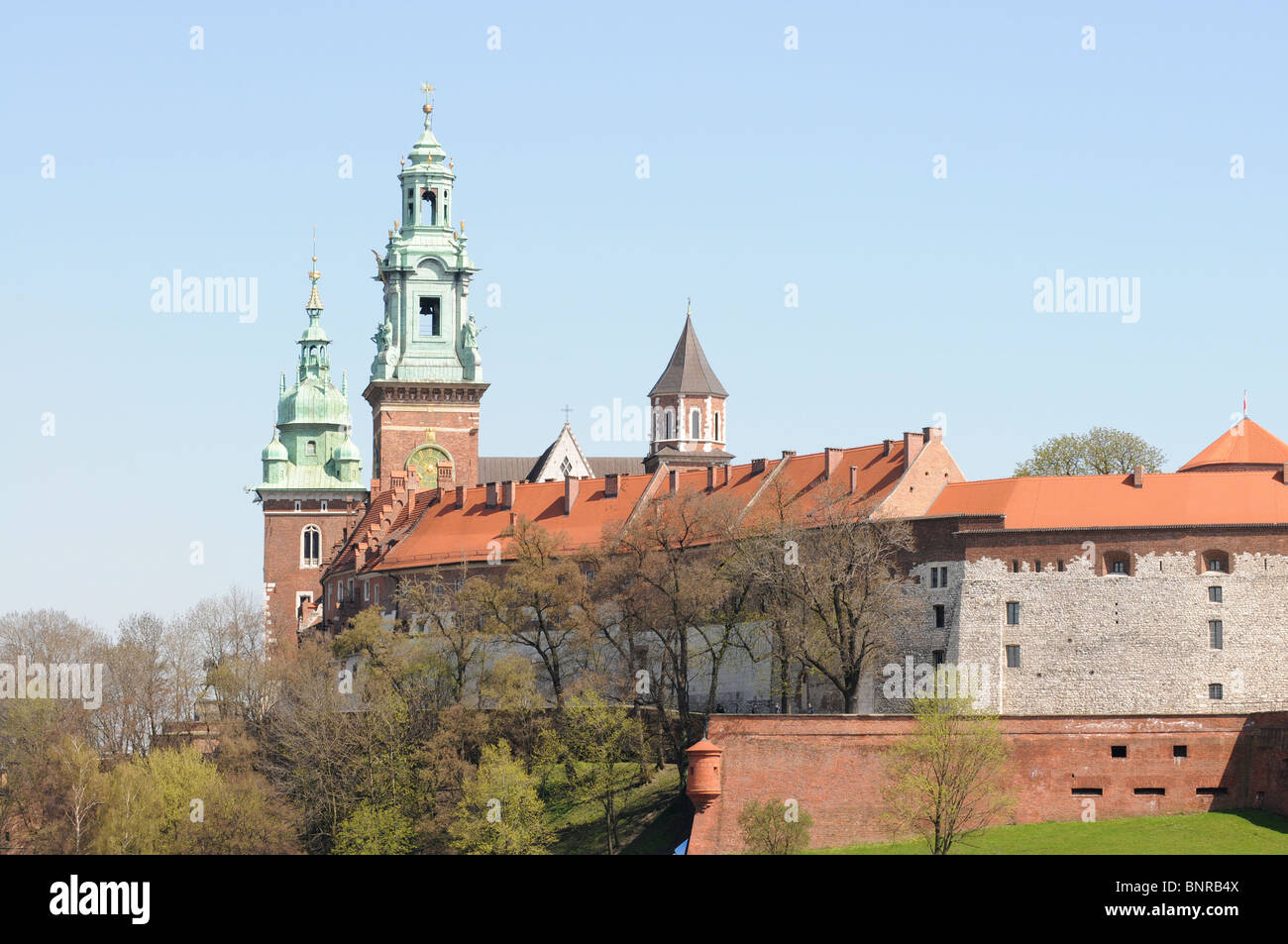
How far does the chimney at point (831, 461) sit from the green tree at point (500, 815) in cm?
1725

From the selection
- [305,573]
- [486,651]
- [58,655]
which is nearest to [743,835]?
[486,651]

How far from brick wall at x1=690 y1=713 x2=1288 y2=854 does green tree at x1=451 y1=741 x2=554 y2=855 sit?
22.5 feet

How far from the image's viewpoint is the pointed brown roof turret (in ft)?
419

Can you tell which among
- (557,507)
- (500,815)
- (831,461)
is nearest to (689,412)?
(557,507)

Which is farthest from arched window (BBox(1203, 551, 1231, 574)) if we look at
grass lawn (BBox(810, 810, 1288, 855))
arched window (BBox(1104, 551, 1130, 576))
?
grass lawn (BBox(810, 810, 1288, 855))

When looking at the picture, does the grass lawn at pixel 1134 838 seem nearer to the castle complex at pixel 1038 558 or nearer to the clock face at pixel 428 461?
the castle complex at pixel 1038 558

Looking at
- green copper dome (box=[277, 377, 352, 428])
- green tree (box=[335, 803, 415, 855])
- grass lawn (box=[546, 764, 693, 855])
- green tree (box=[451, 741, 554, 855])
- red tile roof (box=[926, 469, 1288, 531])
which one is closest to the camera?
green tree (box=[451, 741, 554, 855])

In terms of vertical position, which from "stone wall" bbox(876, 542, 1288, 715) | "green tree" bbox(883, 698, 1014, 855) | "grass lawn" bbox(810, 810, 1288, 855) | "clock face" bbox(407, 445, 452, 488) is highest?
"clock face" bbox(407, 445, 452, 488)

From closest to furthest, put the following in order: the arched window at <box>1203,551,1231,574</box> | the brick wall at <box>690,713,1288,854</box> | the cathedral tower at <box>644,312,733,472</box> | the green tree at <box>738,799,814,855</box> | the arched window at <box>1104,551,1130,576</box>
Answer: the green tree at <box>738,799,814,855</box> < the brick wall at <box>690,713,1288,854</box> < the arched window at <box>1203,551,1231,574</box> < the arched window at <box>1104,551,1130,576</box> < the cathedral tower at <box>644,312,733,472</box>

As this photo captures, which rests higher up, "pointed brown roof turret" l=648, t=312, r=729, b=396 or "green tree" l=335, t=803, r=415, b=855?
"pointed brown roof turret" l=648, t=312, r=729, b=396

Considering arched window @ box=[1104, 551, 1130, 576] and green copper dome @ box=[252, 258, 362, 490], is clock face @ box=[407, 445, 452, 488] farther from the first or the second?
arched window @ box=[1104, 551, 1130, 576]
